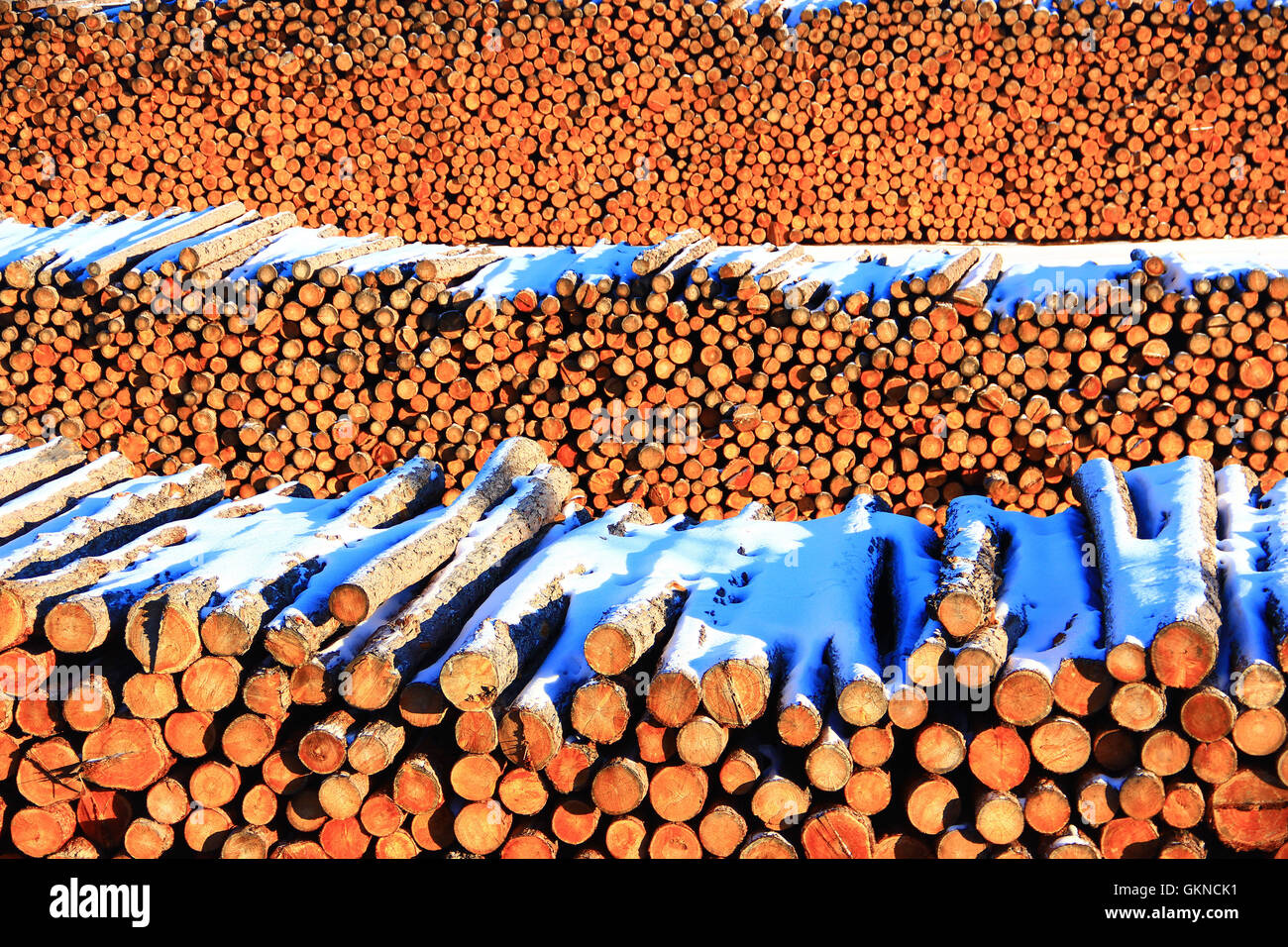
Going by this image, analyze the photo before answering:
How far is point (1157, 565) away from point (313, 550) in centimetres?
300

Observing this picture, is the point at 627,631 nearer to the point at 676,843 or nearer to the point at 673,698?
the point at 673,698

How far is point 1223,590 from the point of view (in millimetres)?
2771

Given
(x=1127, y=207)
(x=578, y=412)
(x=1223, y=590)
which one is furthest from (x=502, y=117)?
(x=1223, y=590)

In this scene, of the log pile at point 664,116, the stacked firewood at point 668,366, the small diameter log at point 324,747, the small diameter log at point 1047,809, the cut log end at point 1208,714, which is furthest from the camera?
the log pile at point 664,116

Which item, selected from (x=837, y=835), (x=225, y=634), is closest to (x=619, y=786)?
(x=837, y=835)

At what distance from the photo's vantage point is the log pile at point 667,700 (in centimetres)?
246

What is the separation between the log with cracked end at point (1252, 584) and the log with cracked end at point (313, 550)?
296 cm

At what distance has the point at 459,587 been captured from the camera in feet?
10.6

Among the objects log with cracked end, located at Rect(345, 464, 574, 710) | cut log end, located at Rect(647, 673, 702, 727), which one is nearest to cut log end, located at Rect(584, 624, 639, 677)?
cut log end, located at Rect(647, 673, 702, 727)

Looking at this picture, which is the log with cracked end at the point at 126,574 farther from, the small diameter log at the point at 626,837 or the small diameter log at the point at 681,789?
the small diameter log at the point at 681,789

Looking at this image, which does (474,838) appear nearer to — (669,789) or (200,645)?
(669,789)

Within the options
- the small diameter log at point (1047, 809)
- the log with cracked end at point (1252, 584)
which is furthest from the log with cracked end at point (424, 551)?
the log with cracked end at point (1252, 584)

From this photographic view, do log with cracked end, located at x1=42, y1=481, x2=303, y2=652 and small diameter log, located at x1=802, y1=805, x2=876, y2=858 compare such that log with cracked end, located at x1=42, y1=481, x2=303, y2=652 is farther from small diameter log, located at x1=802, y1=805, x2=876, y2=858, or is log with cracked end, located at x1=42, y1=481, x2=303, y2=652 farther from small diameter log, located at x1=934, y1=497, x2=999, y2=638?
small diameter log, located at x1=934, y1=497, x2=999, y2=638

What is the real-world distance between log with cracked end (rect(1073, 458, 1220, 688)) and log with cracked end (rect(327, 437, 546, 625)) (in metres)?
2.30
